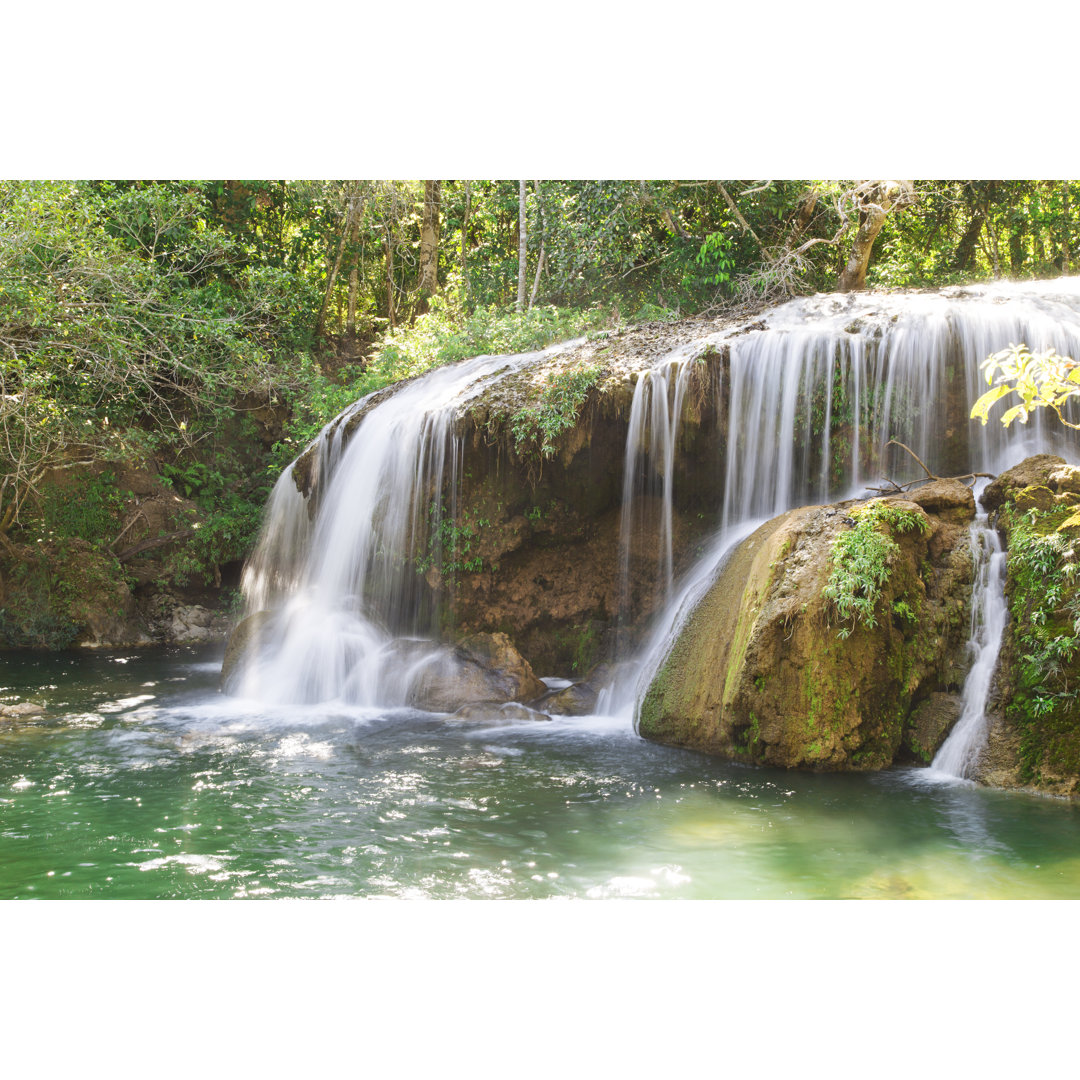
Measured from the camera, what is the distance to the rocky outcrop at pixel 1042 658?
18.1ft

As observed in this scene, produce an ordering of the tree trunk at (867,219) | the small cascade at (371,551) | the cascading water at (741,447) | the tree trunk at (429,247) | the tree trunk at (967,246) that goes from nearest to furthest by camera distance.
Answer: the cascading water at (741,447)
the small cascade at (371,551)
the tree trunk at (867,219)
the tree trunk at (967,246)
the tree trunk at (429,247)

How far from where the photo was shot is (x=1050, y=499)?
623cm

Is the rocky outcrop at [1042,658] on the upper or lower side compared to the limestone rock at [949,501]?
lower

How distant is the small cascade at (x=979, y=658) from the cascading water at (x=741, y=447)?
6.98 feet

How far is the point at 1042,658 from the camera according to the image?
564 cm

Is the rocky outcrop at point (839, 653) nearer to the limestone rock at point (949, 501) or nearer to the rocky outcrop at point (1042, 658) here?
the limestone rock at point (949, 501)

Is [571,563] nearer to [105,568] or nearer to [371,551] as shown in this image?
[371,551]

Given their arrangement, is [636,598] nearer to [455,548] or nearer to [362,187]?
[455,548]

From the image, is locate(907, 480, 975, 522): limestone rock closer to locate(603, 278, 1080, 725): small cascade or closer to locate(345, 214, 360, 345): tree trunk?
locate(603, 278, 1080, 725): small cascade

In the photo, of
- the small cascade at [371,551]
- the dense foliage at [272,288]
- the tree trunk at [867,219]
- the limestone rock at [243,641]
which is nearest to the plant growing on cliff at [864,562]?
the dense foliage at [272,288]

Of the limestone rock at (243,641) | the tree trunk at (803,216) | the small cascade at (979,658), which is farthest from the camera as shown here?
the tree trunk at (803,216)

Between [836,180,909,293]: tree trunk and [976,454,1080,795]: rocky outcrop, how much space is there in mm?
6532

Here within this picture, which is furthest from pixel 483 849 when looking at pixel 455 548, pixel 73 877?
pixel 455 548

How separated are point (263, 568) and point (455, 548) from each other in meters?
3.61
